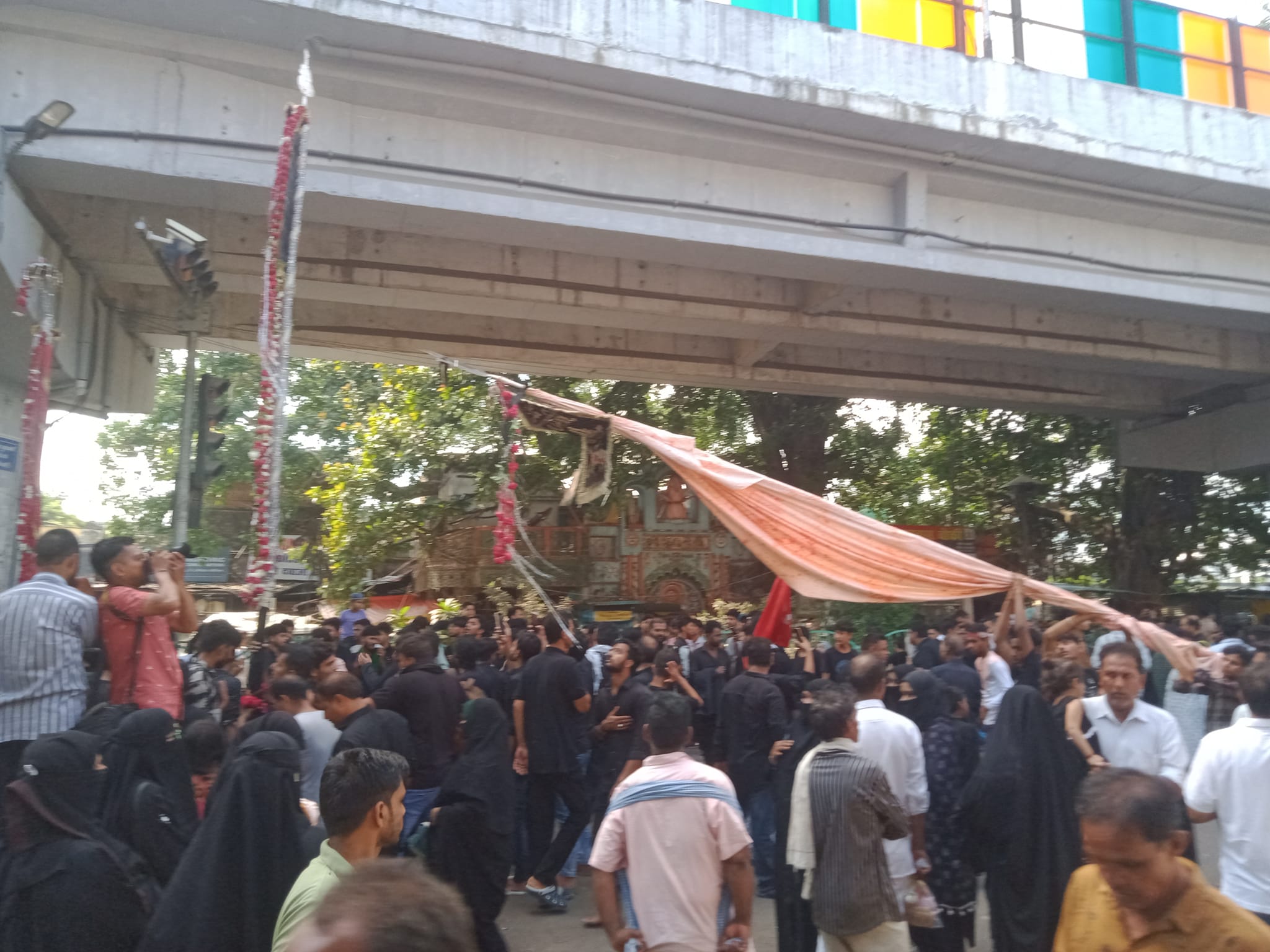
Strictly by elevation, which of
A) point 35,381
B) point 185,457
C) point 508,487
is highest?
point 35,381

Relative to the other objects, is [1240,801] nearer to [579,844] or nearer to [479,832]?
[479,832]

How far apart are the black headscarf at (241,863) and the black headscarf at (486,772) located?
68.9 inches

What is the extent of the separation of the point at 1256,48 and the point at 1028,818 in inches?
471

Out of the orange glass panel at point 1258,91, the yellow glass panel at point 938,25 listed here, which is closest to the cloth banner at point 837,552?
the yellow glass panel at point 938,25

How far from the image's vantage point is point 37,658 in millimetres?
4336

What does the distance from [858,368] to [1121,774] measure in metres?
12.2

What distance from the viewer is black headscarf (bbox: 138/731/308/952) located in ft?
9.49

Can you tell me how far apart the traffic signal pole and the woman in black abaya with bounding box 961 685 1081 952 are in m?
5.19

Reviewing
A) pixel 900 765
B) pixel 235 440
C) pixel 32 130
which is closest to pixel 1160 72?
pixel 900 765

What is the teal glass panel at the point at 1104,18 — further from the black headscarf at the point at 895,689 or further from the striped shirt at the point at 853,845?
the striped shirt at the point at 853,845

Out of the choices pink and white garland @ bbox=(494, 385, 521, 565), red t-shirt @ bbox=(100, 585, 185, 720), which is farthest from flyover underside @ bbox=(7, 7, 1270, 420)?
red t-shirt @ bbox=(100, 585, 185, 720)

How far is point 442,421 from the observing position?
17719 mm

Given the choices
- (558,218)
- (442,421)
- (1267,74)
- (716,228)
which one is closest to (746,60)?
(716,228)

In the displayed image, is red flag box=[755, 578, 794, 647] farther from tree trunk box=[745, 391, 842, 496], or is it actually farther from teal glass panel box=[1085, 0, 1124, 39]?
tree trunk box=[745, 391, 842, 496]
